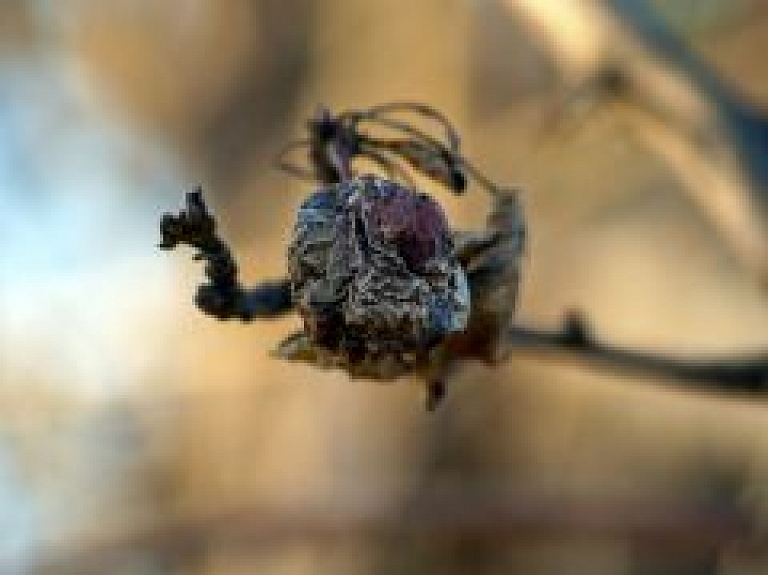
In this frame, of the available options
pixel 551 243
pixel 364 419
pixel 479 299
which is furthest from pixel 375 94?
pixel 479 299

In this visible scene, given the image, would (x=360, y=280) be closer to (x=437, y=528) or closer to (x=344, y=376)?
(x=437, y=528)

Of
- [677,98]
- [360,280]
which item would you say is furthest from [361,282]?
[677,98]

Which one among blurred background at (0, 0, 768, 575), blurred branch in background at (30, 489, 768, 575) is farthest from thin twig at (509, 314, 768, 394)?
blurred background at (0, 0, 768, 575)

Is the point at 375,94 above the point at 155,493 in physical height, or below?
above

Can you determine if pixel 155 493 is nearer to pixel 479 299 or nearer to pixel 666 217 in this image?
pixel 666 217

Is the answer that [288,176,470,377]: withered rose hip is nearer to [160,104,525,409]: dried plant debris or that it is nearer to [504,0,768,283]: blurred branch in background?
[160,104,525,409]: dried plant debris

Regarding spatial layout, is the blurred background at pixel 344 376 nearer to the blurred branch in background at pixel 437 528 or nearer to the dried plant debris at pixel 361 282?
the blurred branch in background at pixel 437 528
